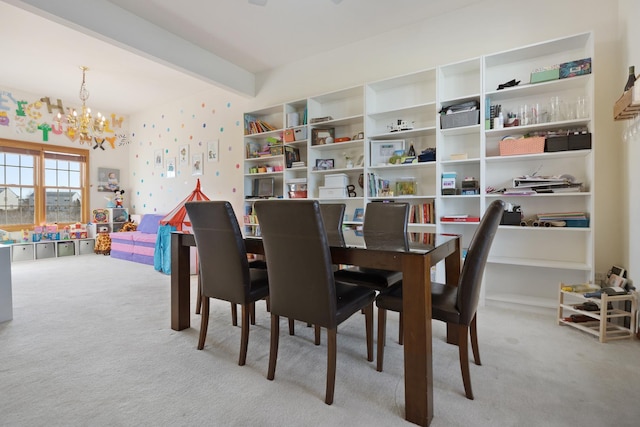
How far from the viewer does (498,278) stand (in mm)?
2951

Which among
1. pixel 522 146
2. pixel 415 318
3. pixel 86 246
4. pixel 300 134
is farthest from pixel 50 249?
pixel 522 146

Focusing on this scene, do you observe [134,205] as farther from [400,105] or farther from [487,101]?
[487,101]

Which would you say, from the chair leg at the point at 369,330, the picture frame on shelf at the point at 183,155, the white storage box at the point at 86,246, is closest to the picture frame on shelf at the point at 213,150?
the picture frame on shelf at the point at 183,155

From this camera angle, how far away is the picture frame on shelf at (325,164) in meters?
3.70

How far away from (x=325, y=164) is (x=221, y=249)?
2212 millimetres

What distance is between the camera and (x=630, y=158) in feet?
7.34

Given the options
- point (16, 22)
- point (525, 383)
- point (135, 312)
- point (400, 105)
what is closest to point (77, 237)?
point (16, 22)

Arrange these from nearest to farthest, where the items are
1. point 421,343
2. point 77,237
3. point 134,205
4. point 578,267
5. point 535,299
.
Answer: point 421,343
point 578,267
point 535,299
point 77,237
point 134,205

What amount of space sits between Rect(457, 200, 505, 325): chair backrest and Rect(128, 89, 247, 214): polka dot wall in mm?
3841

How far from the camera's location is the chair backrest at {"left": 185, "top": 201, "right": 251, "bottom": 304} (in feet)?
5.56

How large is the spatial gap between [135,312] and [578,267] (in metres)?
3.60

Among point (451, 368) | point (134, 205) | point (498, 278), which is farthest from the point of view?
point (134, 205)

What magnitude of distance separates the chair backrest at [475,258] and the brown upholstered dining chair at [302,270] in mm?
488

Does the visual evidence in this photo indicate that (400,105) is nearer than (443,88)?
No
